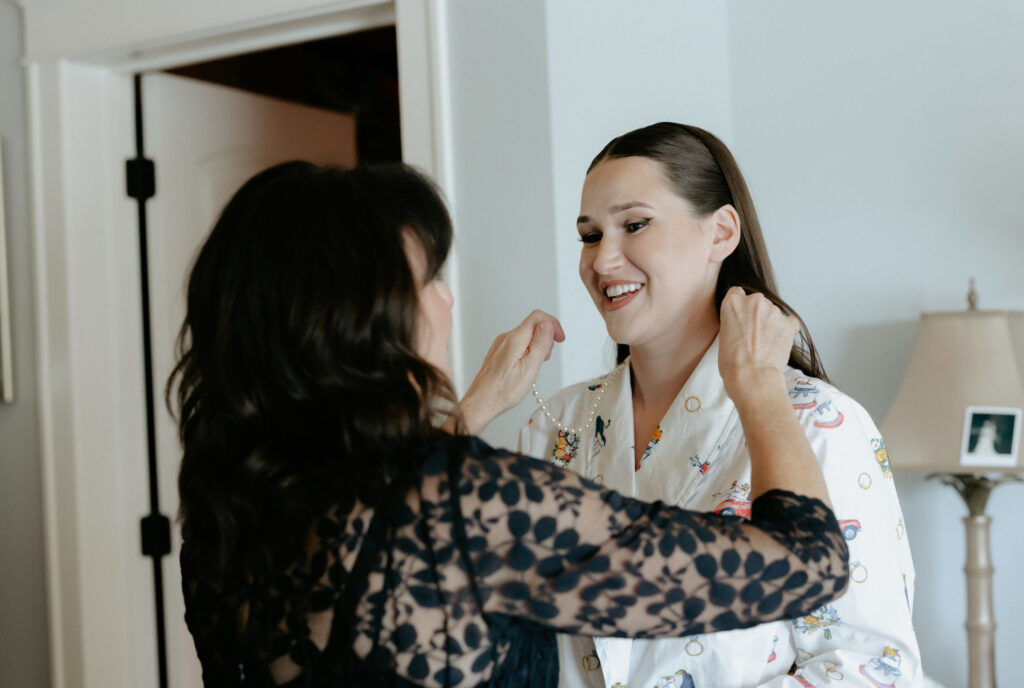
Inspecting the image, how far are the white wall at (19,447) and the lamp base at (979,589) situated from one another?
210 centimetres

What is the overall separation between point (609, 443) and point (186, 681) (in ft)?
5.36

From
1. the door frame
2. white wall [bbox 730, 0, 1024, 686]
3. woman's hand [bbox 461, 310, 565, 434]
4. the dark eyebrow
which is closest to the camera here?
the dark eyebrow

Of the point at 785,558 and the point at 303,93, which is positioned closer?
the point at 785,558

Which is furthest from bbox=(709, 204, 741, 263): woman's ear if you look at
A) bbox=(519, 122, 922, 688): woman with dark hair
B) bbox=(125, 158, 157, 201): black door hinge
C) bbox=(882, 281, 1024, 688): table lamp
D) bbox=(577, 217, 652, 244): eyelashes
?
bbox=(125, 158, 157, 201): black door hinge

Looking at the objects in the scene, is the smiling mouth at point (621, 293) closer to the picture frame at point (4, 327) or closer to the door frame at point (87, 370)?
the door frame at point (87, 370)

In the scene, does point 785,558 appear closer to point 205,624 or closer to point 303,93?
point 205,624

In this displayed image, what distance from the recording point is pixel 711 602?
2.91 feet

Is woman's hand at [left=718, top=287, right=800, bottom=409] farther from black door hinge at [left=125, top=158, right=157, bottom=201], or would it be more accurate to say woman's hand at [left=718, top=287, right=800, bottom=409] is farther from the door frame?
black door hinge at [left=125, top=158, right=157, bottom=201]

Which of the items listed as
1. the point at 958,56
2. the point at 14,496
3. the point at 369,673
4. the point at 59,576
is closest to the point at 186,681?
the point at 59,576

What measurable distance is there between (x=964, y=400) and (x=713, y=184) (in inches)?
35.7

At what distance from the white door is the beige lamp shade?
4.85 ft

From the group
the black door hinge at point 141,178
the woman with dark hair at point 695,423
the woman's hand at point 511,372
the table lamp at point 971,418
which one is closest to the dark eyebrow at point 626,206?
the woman with dark hair at point 695,423

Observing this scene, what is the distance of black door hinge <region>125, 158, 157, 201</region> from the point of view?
2.53 m

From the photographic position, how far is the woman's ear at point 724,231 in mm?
1438
